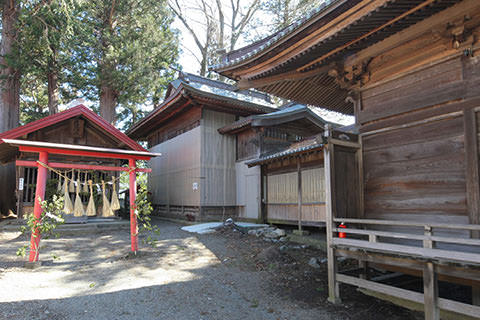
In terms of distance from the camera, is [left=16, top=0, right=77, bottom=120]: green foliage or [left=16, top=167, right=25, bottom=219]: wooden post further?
[left=16, top=0, right=77, bottom=120]: green foliage

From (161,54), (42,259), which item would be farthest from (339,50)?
(161,54)

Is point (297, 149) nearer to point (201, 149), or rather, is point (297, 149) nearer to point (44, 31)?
point (201, 149)

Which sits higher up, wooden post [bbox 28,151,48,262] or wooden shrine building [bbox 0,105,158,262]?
wooden shrine building [bbox 0,105,158,262]

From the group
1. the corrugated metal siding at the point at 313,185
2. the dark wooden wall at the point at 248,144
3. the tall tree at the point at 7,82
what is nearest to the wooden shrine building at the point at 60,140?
the tall tree at the point at 7,82

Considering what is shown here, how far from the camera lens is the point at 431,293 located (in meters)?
3.46

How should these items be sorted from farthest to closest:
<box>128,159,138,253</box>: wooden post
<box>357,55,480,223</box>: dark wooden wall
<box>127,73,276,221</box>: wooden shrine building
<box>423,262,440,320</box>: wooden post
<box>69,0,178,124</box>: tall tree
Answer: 1. <box>69,0,178,124</box>: tall tree
2. <box>127,73,276,221</box>: wooden shrine building
3. <box>128,159,138,253</box>: wooden post
4. <box>357,55,480,223</box>: dark wooden wall
5. <box>423,262,440,320</box>: wooden post

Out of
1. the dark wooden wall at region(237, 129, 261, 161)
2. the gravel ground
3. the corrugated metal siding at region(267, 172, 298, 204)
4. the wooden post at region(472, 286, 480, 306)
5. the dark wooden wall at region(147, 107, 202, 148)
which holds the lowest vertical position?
the gravel ground

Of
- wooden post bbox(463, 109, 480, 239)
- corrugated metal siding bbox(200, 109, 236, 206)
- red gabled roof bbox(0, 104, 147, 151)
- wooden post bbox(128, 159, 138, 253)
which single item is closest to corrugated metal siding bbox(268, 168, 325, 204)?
corrugated metal siding bbox(200, 109, 236, 206)

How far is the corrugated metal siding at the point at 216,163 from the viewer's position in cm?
1316

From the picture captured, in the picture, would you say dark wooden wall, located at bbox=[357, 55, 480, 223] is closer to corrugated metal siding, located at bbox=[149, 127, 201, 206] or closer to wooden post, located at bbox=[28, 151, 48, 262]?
wooden post, located at bbox=[28, 151, 48, 262]

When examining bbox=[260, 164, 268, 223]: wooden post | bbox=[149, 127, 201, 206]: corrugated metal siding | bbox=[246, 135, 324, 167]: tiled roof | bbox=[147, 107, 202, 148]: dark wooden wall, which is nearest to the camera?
bbox=[246, 135, 324, 167]: tiled roof

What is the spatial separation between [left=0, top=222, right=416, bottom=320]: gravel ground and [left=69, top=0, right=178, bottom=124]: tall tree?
33.0ft

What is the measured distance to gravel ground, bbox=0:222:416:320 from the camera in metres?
4.29

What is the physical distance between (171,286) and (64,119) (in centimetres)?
780
